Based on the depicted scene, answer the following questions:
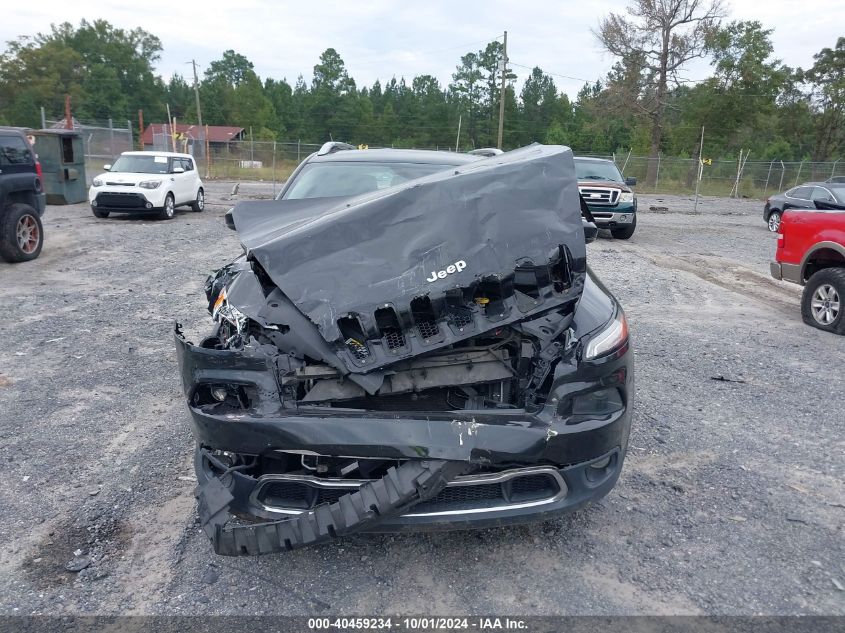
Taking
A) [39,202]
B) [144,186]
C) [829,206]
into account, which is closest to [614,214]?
[829,206]

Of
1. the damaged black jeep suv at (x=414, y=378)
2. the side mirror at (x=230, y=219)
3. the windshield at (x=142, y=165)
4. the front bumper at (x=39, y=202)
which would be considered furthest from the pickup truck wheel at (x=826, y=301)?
the windshield at (x=142, y=165)

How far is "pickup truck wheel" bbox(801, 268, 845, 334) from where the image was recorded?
718 cm

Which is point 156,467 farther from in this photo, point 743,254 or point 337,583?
point 743,254

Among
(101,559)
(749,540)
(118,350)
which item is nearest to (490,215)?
(749,540)

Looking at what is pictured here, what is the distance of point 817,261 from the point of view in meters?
7.84

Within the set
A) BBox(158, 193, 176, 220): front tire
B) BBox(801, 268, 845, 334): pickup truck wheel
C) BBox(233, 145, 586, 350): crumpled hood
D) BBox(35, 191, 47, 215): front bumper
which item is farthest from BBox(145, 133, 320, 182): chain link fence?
BBox(233, 145, 586, 350): crumpled hood

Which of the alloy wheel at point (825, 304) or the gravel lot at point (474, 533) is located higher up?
the alloy wheel at point (825, 304)

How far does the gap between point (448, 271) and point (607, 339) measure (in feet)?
2.62

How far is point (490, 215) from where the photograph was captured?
3.02m

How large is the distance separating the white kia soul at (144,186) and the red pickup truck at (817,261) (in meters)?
13.4

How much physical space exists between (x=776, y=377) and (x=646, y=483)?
2641mm

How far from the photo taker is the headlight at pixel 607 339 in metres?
2.91

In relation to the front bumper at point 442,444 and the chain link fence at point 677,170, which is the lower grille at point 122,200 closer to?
the front bumper at point 442,444

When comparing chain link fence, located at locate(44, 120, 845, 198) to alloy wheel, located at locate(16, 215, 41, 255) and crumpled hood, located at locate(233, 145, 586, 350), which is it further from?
crumpled hood, located at locate(233, 145, 586, 350)
